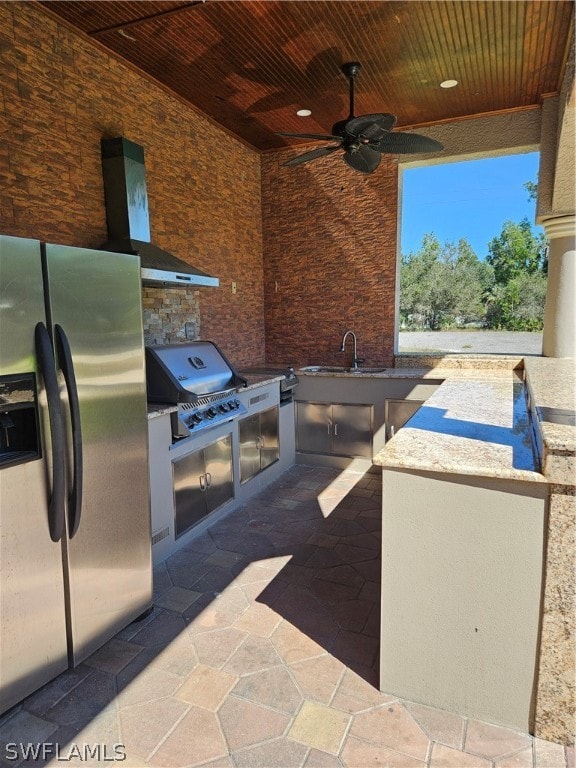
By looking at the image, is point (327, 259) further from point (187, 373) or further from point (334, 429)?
point (187, 373)

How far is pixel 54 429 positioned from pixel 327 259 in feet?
13.8

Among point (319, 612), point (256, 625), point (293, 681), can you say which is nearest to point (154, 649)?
point (256, 625)

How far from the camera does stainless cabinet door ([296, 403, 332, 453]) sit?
504 cm

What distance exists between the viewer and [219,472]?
3.74m

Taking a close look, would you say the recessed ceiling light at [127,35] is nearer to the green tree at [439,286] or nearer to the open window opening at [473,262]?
the open window opening at [473,262]

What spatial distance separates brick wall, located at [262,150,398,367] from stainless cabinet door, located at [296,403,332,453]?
797 millimetres

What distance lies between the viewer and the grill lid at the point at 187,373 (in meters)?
3.26

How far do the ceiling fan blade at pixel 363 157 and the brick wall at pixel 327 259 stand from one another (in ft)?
4.68

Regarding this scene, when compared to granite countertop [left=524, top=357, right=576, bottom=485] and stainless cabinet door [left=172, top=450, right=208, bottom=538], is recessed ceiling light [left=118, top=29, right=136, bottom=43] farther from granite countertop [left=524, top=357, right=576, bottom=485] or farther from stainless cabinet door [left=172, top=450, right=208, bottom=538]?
granite countertop [left=524, top=357, right=576, bottom=485]

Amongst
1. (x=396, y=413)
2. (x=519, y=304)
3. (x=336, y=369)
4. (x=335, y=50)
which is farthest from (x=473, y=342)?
(x=335, y=50)

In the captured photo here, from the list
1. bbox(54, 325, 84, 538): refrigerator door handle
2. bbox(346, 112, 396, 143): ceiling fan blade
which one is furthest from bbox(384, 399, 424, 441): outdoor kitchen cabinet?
bbox(54, 325, 84, 538): refrigerator door handle

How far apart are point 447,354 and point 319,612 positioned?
3358mm

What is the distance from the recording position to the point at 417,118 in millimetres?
4824

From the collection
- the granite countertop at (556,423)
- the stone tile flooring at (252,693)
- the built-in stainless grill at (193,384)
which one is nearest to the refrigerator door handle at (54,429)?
the stone tile flooring at (252,693)
